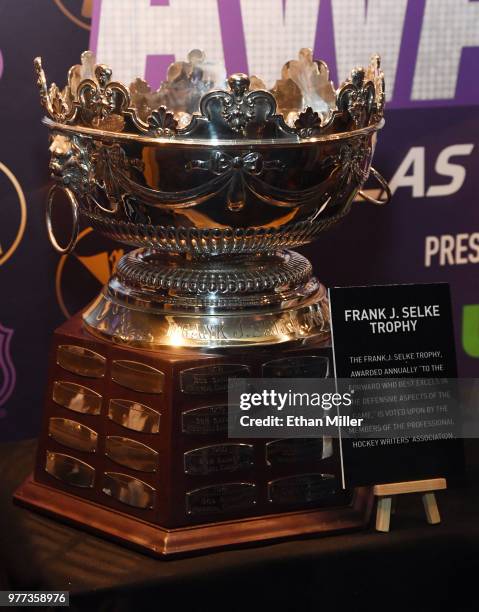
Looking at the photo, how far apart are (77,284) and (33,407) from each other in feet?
0.72

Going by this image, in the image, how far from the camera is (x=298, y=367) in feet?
3.49

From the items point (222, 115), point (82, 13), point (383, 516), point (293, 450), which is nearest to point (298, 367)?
point (293, 450)

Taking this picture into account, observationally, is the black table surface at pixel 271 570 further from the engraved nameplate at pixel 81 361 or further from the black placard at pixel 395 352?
the engraved nameplate at pixel 81 361

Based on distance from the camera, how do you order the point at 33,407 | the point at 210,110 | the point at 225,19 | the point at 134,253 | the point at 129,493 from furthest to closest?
the point at 33,407 < the point at 225,19 < the point at 134,253 < the point at 129,493 < the point at 210,110

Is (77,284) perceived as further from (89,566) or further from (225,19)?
(89,566)

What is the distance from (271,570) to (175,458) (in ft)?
0.54

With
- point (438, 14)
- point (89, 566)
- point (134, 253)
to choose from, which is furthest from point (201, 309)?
point (438, 14)

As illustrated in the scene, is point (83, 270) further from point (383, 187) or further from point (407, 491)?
point (407, 491)

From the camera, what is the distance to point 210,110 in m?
0.95

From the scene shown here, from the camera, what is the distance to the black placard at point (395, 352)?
3.39ft

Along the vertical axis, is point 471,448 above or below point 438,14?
below

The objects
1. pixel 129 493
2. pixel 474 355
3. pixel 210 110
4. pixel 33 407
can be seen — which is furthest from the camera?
pixel 474 355

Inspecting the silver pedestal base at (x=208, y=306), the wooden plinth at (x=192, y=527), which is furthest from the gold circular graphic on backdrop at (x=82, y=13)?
the wooden plinth at (x=192, y=527)

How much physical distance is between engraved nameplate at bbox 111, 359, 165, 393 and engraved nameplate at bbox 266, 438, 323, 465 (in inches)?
5.9
